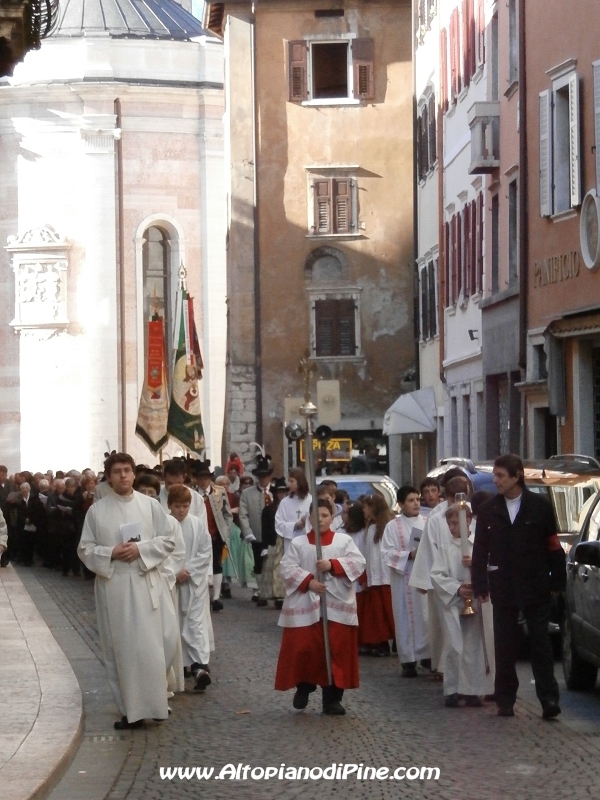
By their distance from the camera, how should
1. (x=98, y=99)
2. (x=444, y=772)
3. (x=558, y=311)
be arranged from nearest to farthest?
(x=444, y=772) → (x=558, y=311) → (x=98, y=99)

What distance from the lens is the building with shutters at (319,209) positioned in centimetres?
4134

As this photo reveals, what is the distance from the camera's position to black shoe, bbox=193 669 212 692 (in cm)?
1366

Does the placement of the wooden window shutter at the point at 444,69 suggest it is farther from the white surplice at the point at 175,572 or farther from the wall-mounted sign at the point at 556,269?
the white surplice at the point at 175,572

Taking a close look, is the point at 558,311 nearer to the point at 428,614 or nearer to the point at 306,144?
the point at 428,614

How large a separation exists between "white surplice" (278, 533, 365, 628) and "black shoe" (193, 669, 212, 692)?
4.89 feet

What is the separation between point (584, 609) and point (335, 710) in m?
1.90

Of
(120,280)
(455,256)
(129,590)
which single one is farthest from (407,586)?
(120,280)

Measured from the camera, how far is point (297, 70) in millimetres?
41188

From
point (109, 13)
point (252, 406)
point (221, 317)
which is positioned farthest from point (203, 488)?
point (109, 13)

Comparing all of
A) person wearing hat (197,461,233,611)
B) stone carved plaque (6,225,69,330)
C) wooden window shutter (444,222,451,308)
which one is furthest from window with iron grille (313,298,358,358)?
person wearing hat (197,461,233,611)

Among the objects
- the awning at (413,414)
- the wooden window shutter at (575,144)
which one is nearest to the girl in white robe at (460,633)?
the wooden window shutter at (575,144)

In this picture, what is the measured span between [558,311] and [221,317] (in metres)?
28.7

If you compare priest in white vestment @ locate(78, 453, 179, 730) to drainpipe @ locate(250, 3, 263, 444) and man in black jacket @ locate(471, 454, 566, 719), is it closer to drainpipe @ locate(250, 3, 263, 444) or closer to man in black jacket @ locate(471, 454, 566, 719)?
man in black jacket @ locate(471, 454, 566, 719)

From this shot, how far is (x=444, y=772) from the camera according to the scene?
9727 millimetres
